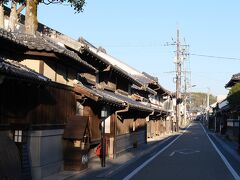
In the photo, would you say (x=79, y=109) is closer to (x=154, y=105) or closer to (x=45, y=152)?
(x=45, y=152)

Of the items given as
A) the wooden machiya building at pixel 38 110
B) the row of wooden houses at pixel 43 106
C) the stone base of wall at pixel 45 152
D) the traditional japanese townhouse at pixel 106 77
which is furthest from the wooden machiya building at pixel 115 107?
the stone base of wall at pixel 45 152

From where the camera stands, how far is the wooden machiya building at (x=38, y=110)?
1122 cm

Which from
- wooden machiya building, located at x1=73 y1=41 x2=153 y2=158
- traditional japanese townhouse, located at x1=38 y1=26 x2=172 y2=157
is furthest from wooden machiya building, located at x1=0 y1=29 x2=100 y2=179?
wooden machiya building, located at x1=73 y1=41 x2=153 y2=158

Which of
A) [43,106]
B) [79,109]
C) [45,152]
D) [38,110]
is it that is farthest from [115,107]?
[38,110]

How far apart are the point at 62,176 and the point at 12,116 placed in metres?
3.06

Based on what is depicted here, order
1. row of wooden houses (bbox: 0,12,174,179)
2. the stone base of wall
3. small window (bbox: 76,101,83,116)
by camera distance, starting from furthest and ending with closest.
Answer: small window (bbox: 76,101,83,116)
the stone base of wall
row of wooden houses (bbox: 0,12,174,179)

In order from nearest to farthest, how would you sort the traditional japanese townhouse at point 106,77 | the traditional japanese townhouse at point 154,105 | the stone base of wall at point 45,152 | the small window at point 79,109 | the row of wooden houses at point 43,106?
the row of wooden houses at point 43,106 < the stone base of wall at point 45,152 < the small window at point 79,109 < the traditional japanese townhouse at point 106,77 < the traditional japanese townhouse at point 154,105

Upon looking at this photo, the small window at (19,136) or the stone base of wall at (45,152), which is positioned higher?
the small window at (19,136)

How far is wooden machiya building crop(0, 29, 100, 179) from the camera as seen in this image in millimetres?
11219

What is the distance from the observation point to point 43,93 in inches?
554

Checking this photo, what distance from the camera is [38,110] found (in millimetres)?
13711

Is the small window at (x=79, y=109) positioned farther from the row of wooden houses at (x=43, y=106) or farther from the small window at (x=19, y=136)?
the small window at (x=19, y=136)

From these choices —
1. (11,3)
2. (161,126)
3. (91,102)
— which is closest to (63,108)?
(91,102)

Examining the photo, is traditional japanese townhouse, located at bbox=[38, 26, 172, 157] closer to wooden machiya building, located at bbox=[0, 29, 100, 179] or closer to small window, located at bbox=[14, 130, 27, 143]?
wooden machiya building, located at bbox=[0, 29, 100, 179]
